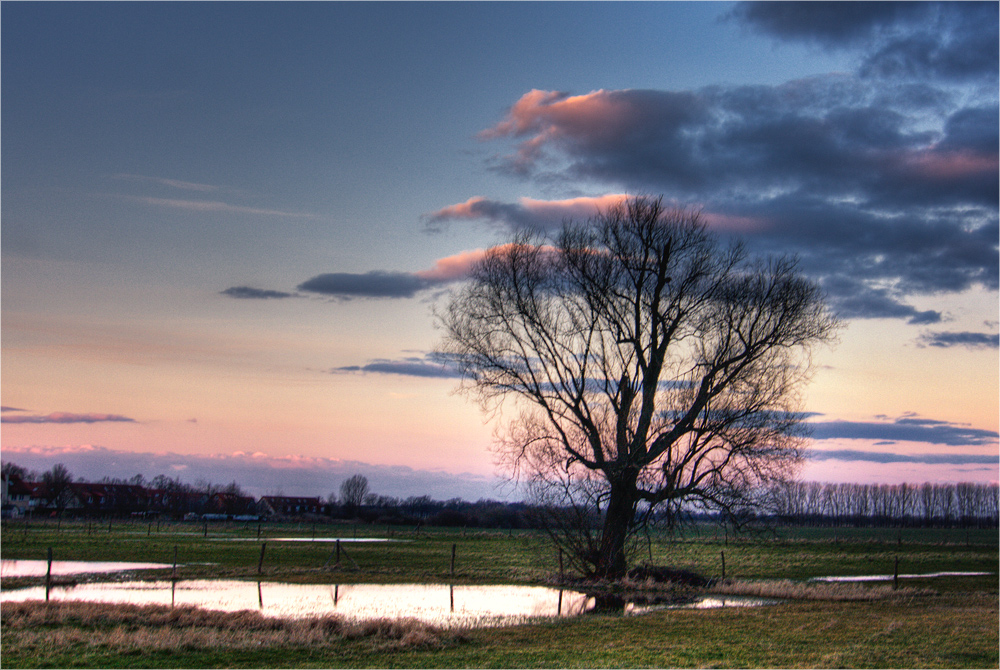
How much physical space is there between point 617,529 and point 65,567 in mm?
25654

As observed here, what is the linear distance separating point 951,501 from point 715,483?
207 m

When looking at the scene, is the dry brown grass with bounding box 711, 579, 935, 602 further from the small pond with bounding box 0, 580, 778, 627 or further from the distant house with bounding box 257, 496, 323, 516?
the distant house with bounding box 257, 496, 323, 516

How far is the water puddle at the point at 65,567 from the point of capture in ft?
103

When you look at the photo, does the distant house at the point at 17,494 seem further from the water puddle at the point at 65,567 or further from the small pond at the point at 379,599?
the small pond at the point at 379,599

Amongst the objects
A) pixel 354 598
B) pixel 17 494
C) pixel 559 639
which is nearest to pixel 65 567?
pixel 354 598

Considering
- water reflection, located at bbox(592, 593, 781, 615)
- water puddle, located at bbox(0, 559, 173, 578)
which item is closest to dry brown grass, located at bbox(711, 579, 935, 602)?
water reflection, located at bbox(592, 593, 781, 615)

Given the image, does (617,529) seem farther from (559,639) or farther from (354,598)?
(559,639)

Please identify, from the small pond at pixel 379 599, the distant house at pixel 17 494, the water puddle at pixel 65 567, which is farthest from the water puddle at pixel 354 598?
the distant house at pixel 17 494

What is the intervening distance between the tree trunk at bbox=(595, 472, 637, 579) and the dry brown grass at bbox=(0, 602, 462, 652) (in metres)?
12.2

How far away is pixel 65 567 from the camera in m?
34.7

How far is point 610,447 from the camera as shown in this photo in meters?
28.3

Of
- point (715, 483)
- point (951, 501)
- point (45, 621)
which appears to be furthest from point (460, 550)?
point (951, 501)

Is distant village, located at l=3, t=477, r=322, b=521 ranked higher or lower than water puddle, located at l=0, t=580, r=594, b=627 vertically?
lower

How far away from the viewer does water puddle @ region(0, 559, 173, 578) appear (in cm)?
3145
